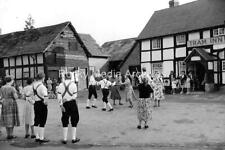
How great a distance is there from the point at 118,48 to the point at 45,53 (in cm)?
1424

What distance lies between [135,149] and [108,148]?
0.76m

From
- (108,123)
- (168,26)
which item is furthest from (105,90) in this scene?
(168,26)

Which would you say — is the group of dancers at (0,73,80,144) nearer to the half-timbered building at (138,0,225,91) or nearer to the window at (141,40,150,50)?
the half-timbered building at (138,0,225,91)

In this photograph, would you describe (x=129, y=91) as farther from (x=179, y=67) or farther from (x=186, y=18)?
(x=186, y=18)

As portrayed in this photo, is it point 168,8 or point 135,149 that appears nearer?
point 135,149

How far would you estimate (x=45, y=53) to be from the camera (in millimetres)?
34906

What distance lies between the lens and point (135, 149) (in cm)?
869

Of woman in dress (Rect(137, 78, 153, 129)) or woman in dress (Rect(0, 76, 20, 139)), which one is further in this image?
woman in dress (Rect(137, 78, 153, 129))

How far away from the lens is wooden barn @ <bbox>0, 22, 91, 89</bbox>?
3534 centimetres

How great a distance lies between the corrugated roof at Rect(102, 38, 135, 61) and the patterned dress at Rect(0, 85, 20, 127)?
32718 millimetres

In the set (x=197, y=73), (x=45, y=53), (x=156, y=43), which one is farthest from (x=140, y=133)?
(x=45, y=53)

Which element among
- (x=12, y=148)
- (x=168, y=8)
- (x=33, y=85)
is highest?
(x=168, y=8)

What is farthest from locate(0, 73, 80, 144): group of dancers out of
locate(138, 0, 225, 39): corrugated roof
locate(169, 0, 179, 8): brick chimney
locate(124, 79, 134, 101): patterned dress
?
locate(169, 0, 179, 8): brick chimney

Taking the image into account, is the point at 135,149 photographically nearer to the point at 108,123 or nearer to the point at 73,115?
the point at 73,115
